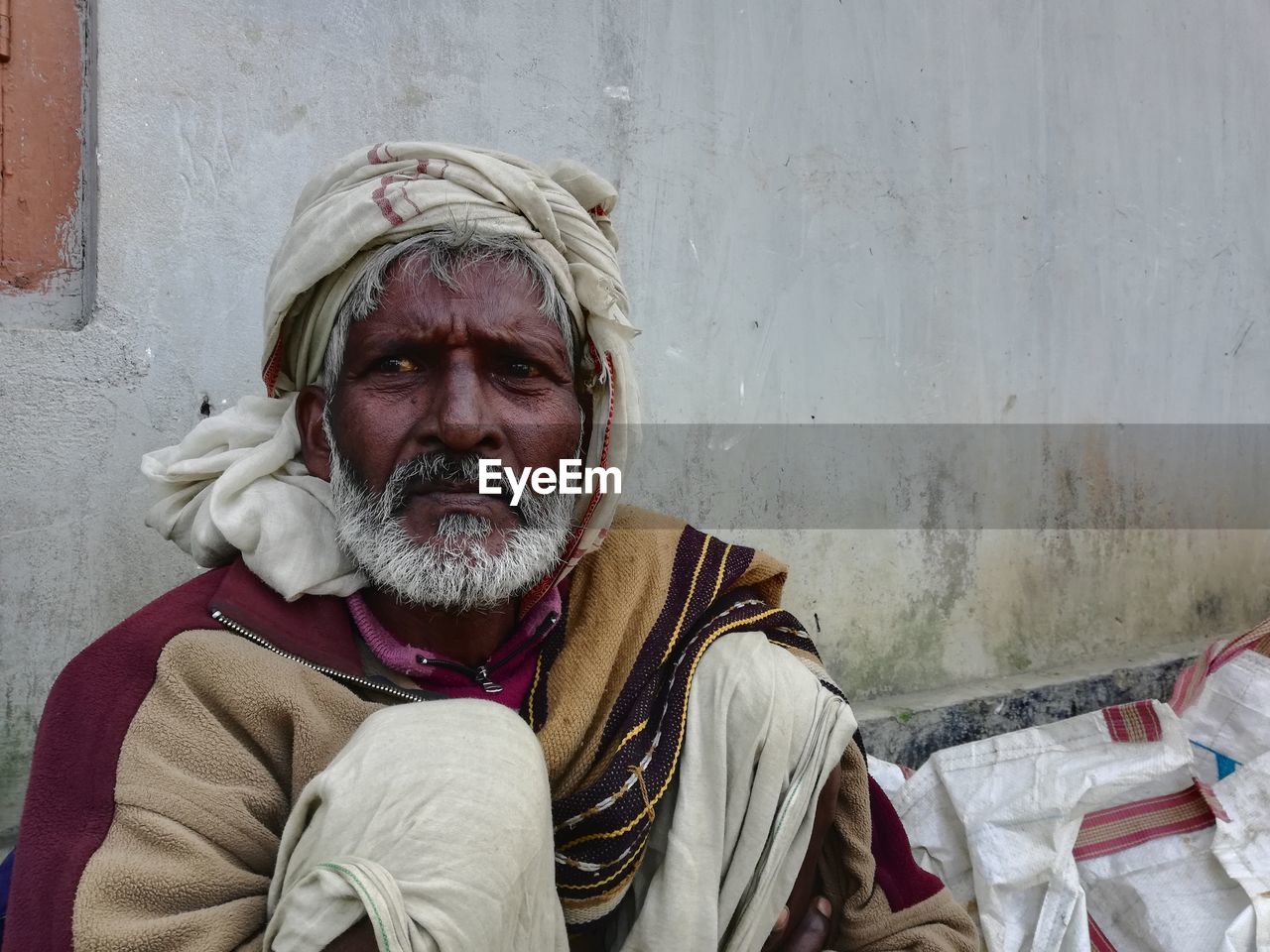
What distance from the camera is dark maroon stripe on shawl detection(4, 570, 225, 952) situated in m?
1.17

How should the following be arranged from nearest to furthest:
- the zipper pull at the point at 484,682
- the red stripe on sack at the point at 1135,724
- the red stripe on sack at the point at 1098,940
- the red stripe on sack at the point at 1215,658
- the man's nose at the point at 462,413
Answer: the man's nose at the point at 462,413, the zipper pull at the point at 484,682, the red stripe on sack at the point at 1098,940, the red stripe on sack at the point at 1135,724, the red stripe on sack at the point at 1215,658

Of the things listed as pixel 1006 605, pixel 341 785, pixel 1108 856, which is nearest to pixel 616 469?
pixel 341 785

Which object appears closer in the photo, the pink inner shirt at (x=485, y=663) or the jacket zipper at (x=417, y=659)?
the jacket zipper at (x=417, y=659)

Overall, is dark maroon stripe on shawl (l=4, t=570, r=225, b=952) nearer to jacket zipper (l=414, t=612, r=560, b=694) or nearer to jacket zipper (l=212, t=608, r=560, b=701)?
jacket zipper (l=212, t=608, r=560, b=701)

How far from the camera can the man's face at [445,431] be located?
165 cm

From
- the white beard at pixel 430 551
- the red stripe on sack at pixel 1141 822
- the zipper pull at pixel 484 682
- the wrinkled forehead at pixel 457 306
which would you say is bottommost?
the red stripe on sack at pixel 1141 822

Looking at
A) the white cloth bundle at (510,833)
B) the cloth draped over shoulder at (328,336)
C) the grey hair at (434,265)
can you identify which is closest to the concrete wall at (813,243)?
the cloth draped over shoulder at (328,336)

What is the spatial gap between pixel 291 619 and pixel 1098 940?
1.97m

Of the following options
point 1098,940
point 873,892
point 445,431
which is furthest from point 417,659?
point 1098,940

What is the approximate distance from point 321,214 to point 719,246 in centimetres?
148

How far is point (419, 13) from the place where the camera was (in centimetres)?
247

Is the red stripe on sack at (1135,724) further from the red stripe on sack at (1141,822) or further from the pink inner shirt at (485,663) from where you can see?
the pink inner shirt at (485,663)

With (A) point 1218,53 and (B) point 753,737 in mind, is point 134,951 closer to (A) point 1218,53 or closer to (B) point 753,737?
(B) point 753,737

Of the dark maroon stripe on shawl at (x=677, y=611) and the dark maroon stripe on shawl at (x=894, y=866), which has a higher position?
the dark maroon stripe on shawl at (x=677, y=611)
